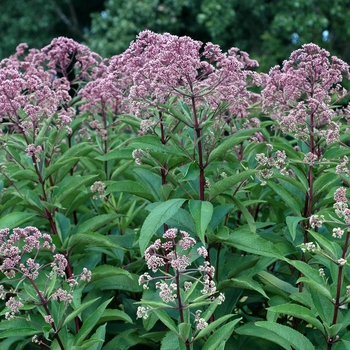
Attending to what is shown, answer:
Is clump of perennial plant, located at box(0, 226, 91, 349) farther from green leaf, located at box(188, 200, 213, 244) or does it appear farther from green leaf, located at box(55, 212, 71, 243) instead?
green leaf, located at box(188, 200, 213, 244)

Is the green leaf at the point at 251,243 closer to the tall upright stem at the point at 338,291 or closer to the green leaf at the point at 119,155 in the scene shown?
the tall upright stem at the point at 338,291

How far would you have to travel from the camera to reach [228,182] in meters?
2.88

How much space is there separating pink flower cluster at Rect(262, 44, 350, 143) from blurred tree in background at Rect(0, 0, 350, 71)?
54.8 feet

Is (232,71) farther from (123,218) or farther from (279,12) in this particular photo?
(279,12)

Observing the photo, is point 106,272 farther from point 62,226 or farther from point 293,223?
point 293,223

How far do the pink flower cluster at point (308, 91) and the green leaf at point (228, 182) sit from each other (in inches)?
14.1

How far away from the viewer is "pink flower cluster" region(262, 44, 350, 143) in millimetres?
3057

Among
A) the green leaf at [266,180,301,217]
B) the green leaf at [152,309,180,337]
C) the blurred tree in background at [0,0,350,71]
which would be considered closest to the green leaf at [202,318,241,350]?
the green leaf at [152,309,180,337]

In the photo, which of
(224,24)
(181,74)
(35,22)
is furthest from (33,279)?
(35,22)

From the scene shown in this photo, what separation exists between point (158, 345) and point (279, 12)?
19435 mm

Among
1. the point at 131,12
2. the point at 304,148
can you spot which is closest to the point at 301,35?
the point at 131,12

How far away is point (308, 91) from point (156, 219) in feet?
3.54

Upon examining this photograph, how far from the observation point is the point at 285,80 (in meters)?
3.24

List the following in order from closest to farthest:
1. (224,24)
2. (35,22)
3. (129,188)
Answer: (129,188) → (224,24) → (35,22)
